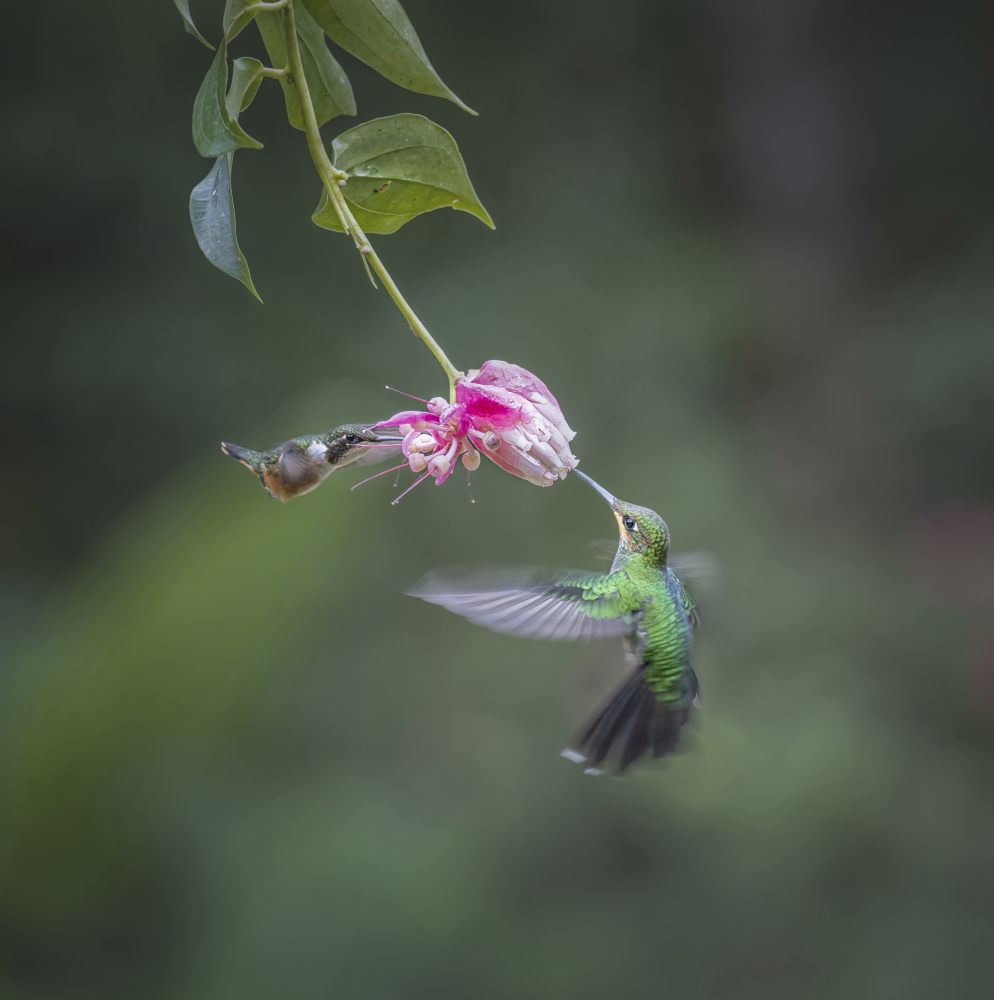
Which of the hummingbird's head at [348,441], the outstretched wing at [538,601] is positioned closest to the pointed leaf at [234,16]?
the hummingbird's head at [348,441]

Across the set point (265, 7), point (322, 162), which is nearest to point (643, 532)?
point (322, 162)

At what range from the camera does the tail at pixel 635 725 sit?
1.28 meters

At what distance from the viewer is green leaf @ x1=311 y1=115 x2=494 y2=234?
3.07 feet

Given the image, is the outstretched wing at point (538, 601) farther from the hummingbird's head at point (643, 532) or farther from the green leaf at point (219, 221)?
the green leaf at point (219, 221)

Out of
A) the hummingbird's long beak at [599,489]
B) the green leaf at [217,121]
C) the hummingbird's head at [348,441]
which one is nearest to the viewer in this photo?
the green leaf at [217,121]

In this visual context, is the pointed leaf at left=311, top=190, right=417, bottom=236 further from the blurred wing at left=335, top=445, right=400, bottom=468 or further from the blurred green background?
the blurred green background

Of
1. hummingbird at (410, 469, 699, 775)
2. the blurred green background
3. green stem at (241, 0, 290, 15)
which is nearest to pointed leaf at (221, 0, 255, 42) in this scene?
green stem at (241, 0, 290, 15)

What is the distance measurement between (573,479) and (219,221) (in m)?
2.09

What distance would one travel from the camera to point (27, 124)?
2799 millimetres

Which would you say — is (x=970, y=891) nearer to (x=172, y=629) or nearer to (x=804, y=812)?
(x=804, y=812)

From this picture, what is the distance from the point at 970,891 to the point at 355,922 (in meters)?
1.75

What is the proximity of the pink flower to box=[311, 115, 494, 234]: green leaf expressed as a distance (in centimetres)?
16

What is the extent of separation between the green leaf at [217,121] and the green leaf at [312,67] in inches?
4.4

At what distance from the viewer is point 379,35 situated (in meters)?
0.91
